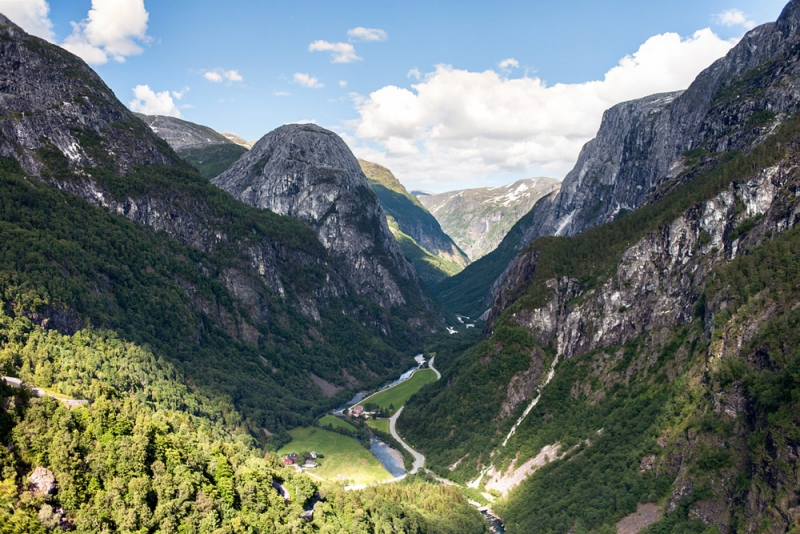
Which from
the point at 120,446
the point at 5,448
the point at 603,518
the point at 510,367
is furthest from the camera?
the point at 510,367

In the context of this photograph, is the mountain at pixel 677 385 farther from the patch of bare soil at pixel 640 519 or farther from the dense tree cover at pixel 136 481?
the dense tree cover at pixel 136 481

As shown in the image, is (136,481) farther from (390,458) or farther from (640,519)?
(390,458)

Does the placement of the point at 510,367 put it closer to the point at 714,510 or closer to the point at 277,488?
the point at 714,510

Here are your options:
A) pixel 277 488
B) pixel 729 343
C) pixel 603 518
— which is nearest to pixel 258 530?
pixel 277 488

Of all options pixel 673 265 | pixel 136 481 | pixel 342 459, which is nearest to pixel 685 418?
pixel 673 265

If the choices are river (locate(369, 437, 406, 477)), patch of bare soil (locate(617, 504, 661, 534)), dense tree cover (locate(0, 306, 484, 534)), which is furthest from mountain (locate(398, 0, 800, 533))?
dense tree cover (locate(0, 306, 484, 534))

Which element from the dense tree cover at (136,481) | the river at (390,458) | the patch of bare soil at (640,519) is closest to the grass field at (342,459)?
the river at (390,458)
